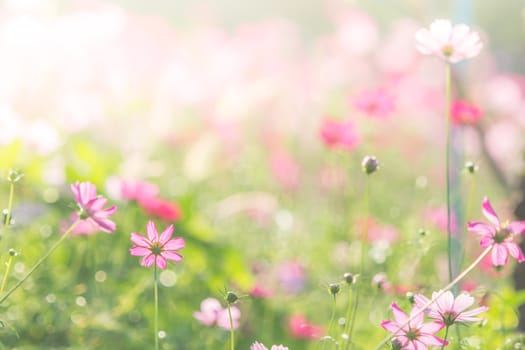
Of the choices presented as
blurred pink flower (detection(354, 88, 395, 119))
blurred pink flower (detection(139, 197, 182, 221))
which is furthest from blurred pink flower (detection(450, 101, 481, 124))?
blurred pink flower (detection(139, 197, 182, 221))

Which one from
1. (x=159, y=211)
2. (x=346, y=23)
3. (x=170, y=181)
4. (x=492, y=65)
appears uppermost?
(x=492, y=65)

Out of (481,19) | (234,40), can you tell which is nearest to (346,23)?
(234,40)

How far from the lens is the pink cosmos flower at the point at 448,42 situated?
0.83 metres

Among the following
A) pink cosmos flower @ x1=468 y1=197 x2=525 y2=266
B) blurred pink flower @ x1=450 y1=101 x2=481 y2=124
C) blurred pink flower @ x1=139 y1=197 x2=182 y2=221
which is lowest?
pink cosmos flower @ x1=468 y1=197 x2=525 y2=266

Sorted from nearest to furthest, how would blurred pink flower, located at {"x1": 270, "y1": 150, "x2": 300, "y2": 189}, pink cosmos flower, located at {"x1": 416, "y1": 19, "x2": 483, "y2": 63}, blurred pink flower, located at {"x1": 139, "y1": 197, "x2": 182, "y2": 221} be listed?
pink cosmos flower, located at {"x1": 416, "y1": 19, "x2": 483, "y2": 63}
blurred pink flower, located at {"x1": 139, "y1": 197, "x2": 182, "y2": 221}
blurred pink flower, located at {"x1": 270, "y1": 150, "x2": 300, "y2": 189}

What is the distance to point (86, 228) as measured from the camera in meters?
1.14

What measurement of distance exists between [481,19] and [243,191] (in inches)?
122

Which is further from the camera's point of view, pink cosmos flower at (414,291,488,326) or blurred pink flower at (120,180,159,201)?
blurred pink flower at (120,180,159,201)

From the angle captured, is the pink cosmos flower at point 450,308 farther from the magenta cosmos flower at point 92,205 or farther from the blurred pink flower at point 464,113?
the blurred pink flower at point 464,113

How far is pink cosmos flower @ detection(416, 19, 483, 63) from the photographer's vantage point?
83 cm

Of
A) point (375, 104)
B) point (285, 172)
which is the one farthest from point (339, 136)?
point (285, 172)

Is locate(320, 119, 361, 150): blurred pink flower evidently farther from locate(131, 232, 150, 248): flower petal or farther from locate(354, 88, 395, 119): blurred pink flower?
locate(131, 232, 150, 248): flower petal

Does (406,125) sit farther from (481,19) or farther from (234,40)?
(481,19)

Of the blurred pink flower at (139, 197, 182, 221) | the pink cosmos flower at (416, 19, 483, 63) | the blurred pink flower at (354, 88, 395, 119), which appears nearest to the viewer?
the pink cosmos flower at (416, 19, 483, 63)
